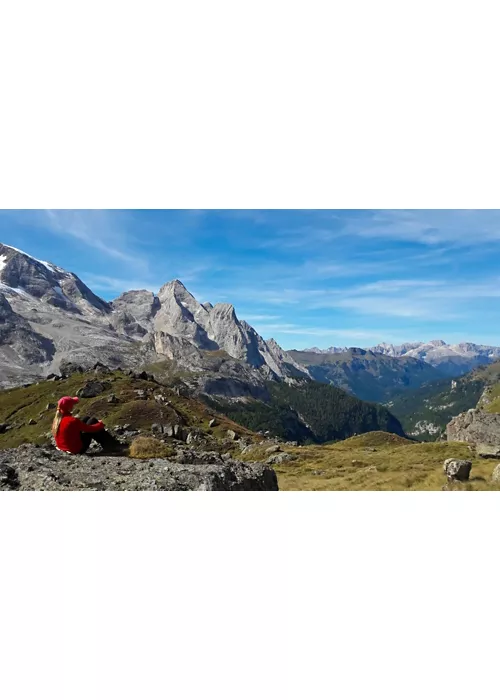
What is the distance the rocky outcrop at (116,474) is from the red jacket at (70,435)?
373mm

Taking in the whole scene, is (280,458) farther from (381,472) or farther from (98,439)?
(98,439)

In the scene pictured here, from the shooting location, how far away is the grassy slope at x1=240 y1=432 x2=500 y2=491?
17.5 m

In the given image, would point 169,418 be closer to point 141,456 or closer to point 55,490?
point 141,456

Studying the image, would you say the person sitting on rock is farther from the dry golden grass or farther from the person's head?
the dry golden grass

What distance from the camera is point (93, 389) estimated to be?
68.4 metres

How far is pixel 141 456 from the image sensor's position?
1850 centimetres

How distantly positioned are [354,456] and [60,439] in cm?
2198

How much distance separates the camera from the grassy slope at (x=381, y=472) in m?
17.5

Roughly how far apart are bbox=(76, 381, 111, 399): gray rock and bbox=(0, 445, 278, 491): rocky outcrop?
5184 cm

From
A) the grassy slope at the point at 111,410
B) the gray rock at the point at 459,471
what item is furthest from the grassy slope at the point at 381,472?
the grassy slope at the point at 111,410

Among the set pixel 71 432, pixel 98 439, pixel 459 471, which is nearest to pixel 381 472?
pixel 459 471

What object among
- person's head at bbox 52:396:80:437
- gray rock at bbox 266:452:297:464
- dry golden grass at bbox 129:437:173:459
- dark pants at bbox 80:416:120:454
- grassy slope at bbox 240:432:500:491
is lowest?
gray rock at bbox 266:452:297:464

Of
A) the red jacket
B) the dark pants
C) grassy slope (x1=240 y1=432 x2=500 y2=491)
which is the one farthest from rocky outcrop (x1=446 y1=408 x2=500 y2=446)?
the red jacket

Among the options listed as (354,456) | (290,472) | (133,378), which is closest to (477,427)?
(354,456)
